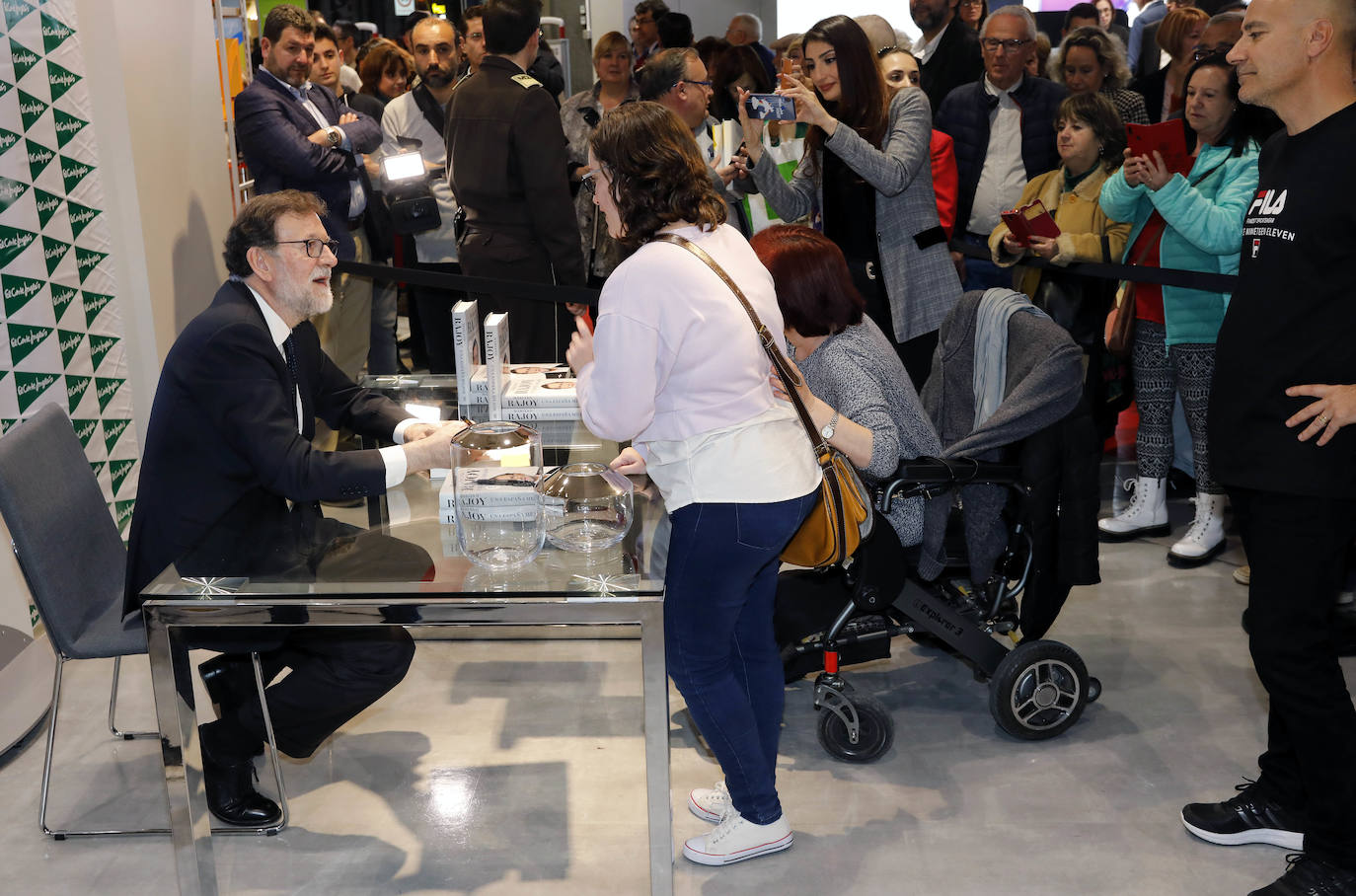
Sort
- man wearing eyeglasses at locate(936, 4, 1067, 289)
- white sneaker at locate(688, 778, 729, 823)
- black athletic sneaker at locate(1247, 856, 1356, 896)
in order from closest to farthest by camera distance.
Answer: black athletic sneaker at locate(1247, 856, 1356, 896), white sneaker at locate(688, 778, 729, 823), man wearing eyeglasses at locate(936, 4, 1067, 289)

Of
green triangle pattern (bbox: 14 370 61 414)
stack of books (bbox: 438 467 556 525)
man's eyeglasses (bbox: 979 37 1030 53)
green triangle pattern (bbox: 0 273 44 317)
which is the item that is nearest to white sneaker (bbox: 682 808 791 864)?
stack of books (bbox: 438 467 556 525)

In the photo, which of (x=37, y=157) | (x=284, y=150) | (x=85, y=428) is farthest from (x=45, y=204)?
(x=284, y=150)

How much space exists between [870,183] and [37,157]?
238 cm

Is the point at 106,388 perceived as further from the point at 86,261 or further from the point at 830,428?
the point at 830,428

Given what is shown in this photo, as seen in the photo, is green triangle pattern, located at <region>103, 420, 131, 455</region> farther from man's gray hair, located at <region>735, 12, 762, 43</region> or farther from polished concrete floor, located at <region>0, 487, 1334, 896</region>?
man's gray hair, located at <region>735, 12, 762, 43</region>

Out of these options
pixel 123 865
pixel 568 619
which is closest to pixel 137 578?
pixel 123 865

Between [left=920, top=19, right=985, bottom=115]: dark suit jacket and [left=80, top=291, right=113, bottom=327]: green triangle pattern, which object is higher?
[left=920, top=19, right=985, bottom=115]: dark suit jacket

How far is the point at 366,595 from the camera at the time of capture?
200 cm

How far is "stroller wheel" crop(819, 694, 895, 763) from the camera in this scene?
278cm

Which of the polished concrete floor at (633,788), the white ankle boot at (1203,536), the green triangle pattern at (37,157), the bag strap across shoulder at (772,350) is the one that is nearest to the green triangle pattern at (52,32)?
the green triangle pattern at (37,157)

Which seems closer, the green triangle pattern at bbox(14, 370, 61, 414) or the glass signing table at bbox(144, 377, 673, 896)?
the glass signing table at bbox(144, 377, 673, 896)

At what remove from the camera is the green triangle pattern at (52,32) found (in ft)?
11.1

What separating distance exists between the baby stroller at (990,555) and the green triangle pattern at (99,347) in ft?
7.21

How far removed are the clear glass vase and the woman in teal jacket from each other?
2.17m
